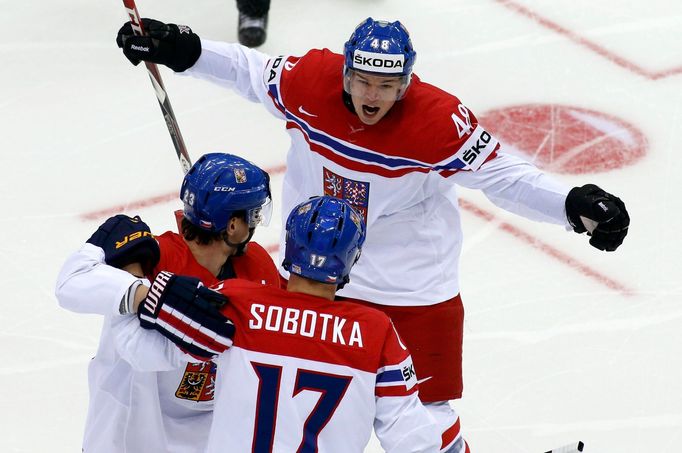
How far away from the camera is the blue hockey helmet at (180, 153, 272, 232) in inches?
125

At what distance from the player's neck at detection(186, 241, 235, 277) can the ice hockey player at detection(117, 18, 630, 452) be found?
76 cm

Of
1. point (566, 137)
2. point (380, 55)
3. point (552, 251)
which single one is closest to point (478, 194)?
point (552, 251)

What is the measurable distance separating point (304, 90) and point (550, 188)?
0.77 m

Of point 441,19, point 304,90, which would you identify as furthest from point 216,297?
point 441,19

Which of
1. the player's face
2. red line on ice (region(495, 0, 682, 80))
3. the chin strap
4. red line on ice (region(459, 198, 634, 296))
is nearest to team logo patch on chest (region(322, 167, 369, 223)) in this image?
the player's face

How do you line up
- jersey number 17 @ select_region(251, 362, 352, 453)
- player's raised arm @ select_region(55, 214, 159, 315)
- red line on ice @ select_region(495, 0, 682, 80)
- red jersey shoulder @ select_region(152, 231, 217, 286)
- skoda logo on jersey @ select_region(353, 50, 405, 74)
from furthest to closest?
red line on ice @ select_region(495, 0, 682, 80) → skoda logo on jersey @ select_region(353, 50, 405, 74) → red jersey shoulder @ select_region(152, 231, 217, 286) → player's raised arm @ select_region(55, 214, 159, 315) → jersey number 17 @ select_region(251, 362, 352, 453)

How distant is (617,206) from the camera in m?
3.83

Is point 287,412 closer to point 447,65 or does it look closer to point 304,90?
point 304,90

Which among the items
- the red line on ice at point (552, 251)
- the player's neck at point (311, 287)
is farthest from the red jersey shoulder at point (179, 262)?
the red line on ice at point (552, 251)

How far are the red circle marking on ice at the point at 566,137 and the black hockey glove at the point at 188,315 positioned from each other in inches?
139

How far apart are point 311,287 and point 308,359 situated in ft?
0.54

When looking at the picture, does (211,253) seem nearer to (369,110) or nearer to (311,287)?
(311,287)

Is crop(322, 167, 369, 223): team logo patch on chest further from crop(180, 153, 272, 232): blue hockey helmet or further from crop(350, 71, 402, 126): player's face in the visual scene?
crop(180, 153, 272, 232): blue hockey helmet

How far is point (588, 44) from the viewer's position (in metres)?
7.31
